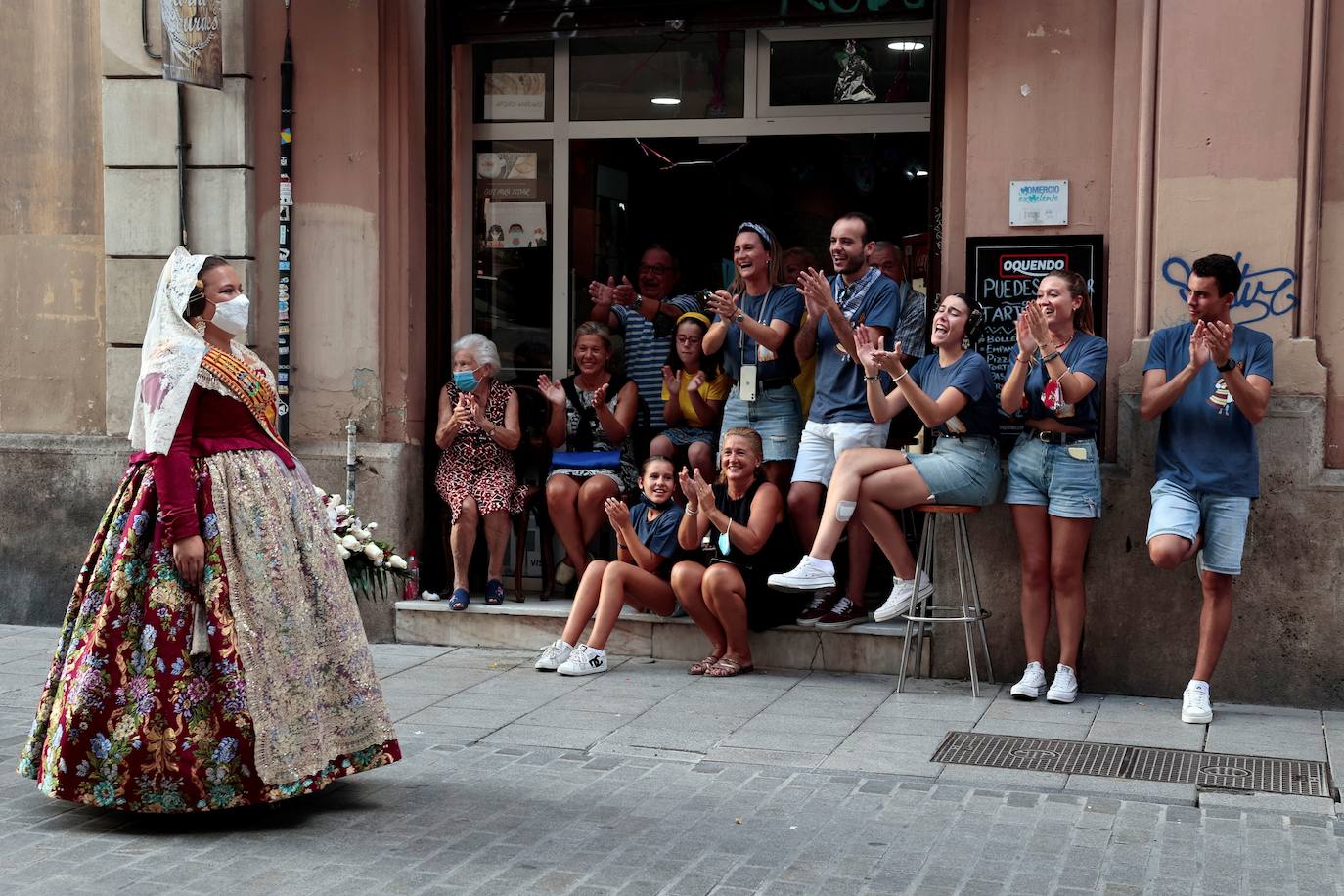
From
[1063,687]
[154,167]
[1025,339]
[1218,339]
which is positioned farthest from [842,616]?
[154,167]

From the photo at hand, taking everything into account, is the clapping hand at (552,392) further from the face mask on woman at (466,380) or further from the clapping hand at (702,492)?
the clapping hand at (702,492)

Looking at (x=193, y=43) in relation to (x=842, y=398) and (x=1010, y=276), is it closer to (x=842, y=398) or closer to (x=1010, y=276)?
(x=842, y=398)

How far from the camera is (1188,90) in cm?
747

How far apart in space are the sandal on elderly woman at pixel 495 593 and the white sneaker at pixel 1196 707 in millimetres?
3721

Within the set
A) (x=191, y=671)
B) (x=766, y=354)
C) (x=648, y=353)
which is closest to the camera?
(x=191, y=671)

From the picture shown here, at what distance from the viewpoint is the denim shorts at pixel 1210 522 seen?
7039 mm

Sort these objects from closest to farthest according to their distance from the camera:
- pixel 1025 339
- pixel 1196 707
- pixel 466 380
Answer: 1. pixel 1196 707
2. pixel 1025 339
3. pixel 466 380

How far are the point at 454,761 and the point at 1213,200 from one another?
4.27 m

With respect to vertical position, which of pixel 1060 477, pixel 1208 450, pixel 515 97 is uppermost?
pixel 515 97

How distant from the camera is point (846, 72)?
362 inches

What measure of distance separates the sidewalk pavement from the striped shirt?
7.05ft

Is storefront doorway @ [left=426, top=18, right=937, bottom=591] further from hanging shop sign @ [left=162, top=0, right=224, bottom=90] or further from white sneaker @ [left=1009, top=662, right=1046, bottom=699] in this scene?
white sneaker @ [left=1009, top=662, right=1046, bottom=699]

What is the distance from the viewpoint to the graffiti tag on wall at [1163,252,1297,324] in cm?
736

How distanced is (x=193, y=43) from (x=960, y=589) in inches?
198
